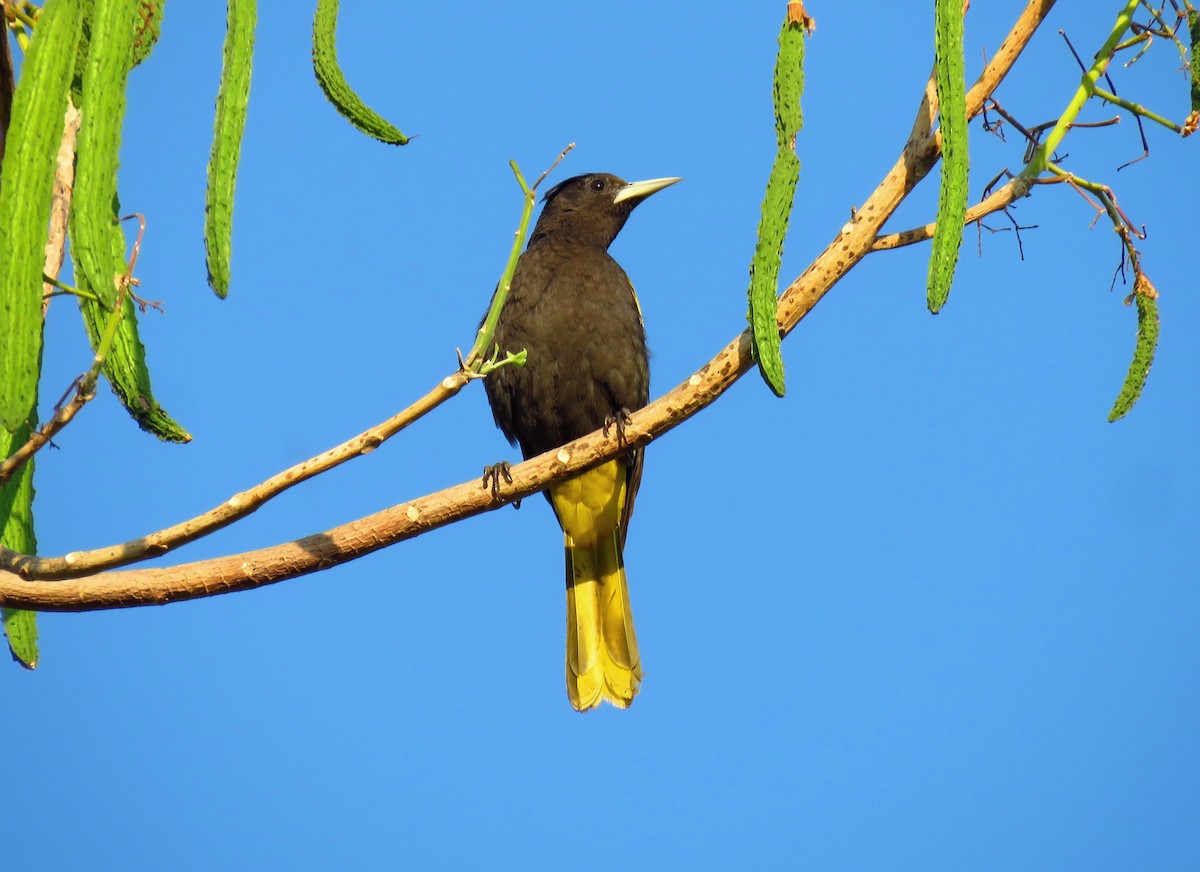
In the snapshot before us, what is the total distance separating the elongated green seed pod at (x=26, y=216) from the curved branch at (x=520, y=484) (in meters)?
1.34

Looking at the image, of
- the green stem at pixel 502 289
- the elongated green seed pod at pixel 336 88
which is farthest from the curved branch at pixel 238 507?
the elongated green seed pod at pixel 336 88

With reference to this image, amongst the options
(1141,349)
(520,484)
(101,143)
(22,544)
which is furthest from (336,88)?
(1141,349)

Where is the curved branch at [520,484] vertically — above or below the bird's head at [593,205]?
below

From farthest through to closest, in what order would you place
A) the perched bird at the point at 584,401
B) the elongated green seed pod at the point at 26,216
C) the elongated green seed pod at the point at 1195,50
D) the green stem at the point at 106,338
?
the perched bird at the point at 584,401, the elongated green seed pod at the point at 1195,50, the green stem at the point at 106,338, the elongated green seed pod at the point at 26,216

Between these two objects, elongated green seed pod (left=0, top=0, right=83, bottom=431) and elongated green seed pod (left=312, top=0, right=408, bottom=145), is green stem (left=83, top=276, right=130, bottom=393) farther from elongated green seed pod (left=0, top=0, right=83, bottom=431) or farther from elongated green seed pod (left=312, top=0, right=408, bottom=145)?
elongated green seed pod (left=312, top=0, right=408, bottom=145)

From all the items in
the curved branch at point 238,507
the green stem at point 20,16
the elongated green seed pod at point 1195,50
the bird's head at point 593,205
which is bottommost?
the curved branch at point 238,507

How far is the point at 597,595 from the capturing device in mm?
6750

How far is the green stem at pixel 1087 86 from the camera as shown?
10.7 feet

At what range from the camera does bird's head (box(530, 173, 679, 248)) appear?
7.17 metres

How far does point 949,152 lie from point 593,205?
4.57 meters

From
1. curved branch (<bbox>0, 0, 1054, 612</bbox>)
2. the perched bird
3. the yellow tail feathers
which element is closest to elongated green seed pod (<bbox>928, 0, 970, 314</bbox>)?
curved branch (<bbox>0, 0, 1054, 612</bbox>)

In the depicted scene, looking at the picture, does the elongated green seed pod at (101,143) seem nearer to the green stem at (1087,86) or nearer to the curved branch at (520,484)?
the curved branch at (520,484)

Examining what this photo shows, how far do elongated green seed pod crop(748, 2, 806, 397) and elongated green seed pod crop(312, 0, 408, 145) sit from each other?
2.81ft

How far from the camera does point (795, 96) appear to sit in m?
2.96
